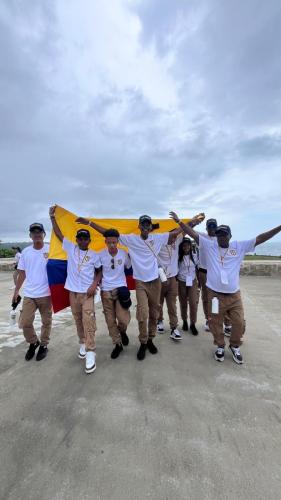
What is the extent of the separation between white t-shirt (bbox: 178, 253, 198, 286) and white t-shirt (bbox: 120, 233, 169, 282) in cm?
107

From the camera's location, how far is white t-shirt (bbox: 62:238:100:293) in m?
4.43

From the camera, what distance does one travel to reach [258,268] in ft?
52.2

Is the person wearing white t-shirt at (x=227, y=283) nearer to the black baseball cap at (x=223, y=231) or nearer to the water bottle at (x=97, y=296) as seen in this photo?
the black baseball cap at (x=223, y=231)

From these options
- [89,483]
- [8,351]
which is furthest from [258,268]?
[89,483]

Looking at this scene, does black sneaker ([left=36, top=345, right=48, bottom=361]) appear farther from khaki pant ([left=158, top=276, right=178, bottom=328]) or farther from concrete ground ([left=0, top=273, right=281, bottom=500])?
khaki pant ([left=158, top=276, right=178, bottom=328])

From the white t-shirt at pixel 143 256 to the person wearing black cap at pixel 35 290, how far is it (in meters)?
1.49

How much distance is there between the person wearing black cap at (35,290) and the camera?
4562 mm

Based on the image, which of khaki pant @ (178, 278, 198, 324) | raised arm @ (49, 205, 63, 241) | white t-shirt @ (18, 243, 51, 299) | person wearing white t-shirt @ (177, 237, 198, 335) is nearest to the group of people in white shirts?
white t-shirt @ (18, 243, 51, 299)

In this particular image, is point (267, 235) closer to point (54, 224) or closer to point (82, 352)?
point (82, 352)

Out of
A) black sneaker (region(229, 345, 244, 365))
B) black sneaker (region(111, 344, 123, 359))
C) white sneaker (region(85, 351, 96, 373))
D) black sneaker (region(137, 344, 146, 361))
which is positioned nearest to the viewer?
white sneaker (region(85, 351, 96, 373))

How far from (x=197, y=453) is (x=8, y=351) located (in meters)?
3.92

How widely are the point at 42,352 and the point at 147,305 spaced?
204 centimetres

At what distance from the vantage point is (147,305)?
4.62 metres

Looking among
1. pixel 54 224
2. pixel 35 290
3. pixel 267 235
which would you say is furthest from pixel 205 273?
pixel 35 290
